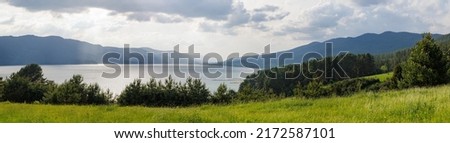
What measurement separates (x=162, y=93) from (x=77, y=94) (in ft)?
53.0

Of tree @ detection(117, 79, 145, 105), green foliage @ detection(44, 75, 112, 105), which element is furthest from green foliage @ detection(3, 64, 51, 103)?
tree @ detection(117, 79, 145, 105)

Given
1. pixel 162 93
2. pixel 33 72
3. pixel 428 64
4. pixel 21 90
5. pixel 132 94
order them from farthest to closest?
pixel 33 72 → pixel 21 90 → pixel 132 94 → pixel 162 93 → pixel 428 64

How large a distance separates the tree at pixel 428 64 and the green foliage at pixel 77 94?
4430 centimetres

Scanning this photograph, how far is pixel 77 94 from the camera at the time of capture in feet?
226

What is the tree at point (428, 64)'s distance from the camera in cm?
4594

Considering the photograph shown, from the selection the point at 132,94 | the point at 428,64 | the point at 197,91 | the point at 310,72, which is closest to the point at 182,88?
the point at 197,91

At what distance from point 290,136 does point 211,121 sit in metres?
2.47

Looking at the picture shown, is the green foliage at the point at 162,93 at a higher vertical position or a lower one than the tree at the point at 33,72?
lower

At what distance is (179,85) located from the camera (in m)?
65.4

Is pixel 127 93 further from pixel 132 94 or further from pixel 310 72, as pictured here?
pixel 310 72

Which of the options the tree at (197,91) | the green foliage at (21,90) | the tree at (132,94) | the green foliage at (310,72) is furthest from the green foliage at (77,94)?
the green foliage at (310,72)

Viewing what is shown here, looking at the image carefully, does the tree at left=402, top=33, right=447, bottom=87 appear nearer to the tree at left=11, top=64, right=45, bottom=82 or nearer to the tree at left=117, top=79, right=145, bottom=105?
the tree at left=117, top=79, right=145, bottom=105

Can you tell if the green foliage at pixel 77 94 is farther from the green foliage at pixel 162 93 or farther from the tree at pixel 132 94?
the green foliage at pixel 162 93

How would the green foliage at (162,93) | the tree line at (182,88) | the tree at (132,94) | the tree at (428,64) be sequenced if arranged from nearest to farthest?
the tree at (428,64)
the tree line at (182,88)
the green foliage at (162,93)
the tree at (132,94)
